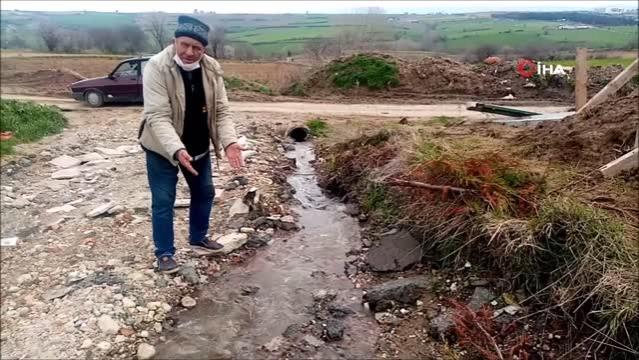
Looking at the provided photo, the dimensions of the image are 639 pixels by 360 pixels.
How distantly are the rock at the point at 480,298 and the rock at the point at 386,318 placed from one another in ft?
1.85

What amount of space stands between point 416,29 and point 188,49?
354 inches

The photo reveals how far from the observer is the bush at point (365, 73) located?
16.2m

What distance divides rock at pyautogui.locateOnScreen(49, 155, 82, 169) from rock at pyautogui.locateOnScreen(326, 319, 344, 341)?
15.2 feet

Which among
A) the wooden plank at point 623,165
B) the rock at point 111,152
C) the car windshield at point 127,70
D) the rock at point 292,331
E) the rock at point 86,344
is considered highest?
the car windshield at point 127,70

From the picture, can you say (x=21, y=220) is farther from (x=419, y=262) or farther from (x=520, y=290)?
(x=520, y=290)

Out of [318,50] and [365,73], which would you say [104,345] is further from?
[318,50]

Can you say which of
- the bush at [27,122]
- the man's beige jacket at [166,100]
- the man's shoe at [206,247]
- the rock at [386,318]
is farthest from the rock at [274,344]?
the bush at [27,122]

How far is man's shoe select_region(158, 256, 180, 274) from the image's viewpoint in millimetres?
4426

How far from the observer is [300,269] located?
5.05 meters

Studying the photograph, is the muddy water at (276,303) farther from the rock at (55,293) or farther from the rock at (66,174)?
the rock at (66,174)

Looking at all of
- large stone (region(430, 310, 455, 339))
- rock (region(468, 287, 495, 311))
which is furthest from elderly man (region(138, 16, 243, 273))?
rock (region(468, 287, 495, 311))

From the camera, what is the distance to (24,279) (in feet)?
11.7

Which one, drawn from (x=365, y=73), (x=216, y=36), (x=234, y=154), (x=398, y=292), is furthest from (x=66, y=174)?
(x=365, y=73)

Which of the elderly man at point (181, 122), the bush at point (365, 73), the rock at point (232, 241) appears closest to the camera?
the elderly man at point (181, 122)
